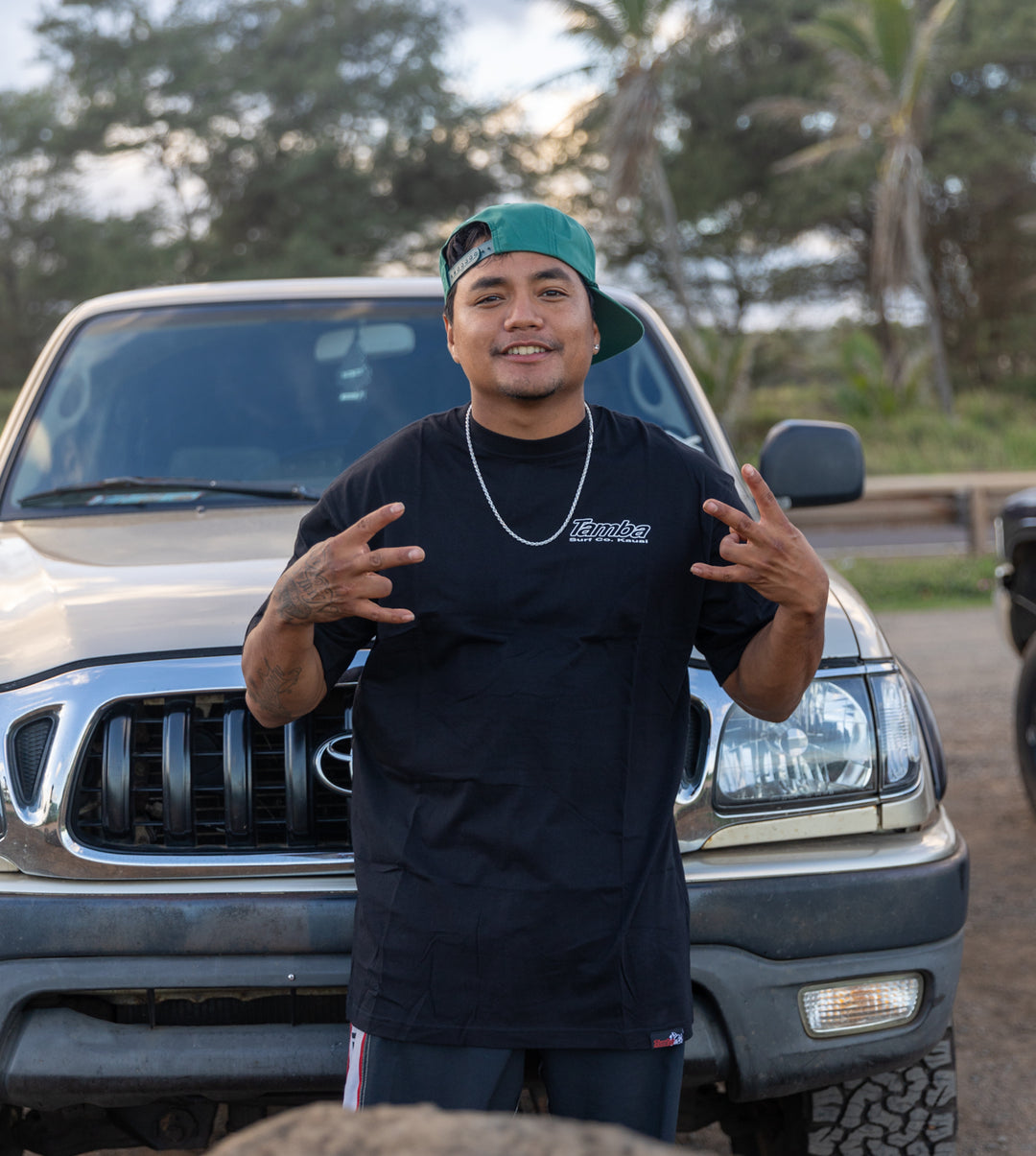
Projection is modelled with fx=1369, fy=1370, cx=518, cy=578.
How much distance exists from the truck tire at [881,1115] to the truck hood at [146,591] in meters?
0.79

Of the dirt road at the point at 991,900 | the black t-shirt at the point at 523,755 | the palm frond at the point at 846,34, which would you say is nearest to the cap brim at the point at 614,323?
the black t-shirt at the point at 523,755

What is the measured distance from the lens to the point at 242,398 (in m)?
3.45

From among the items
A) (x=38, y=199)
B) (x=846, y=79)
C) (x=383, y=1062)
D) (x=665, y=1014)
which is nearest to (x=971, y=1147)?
(x=665, y=1014)

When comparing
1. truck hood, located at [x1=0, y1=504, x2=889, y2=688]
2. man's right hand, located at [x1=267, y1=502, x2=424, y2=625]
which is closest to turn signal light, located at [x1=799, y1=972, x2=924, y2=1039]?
truck hood, located at [x1=0, y1=504, x2=889, y2=688]

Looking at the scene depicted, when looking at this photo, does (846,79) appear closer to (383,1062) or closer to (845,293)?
(845,293)

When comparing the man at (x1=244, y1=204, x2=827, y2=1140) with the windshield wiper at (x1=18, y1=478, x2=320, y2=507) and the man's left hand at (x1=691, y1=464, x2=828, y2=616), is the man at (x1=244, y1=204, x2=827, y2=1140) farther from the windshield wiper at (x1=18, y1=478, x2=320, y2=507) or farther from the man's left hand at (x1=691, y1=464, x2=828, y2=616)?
the windshield wiper at (x1=18, y1=478, x2=320, y2=507)

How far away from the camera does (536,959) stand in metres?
1.81

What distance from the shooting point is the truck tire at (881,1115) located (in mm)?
2514

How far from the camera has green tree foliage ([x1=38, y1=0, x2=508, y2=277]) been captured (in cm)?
3175

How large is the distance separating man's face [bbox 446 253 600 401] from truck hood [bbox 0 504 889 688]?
67 cm

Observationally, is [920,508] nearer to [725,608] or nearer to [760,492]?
[725,608]

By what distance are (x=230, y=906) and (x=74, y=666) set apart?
472 millimetres

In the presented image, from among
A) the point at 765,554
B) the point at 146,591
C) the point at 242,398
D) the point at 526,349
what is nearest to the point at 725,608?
the point at 765,554

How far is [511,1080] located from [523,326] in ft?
3.39
